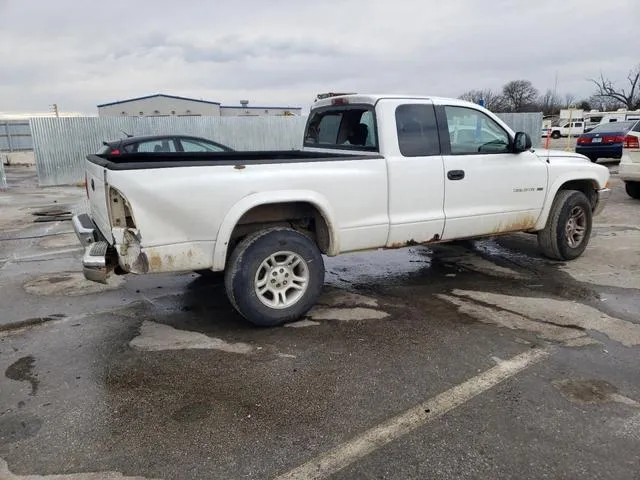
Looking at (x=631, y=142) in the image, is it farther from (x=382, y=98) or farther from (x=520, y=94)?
(x=520, y=94)

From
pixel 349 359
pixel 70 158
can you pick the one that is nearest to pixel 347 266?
pixel 349 359

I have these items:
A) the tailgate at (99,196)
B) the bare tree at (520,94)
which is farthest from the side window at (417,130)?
the bare tree at (520,94)

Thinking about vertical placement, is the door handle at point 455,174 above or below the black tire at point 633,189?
above

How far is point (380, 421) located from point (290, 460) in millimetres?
604

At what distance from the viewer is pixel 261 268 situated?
4344 mm

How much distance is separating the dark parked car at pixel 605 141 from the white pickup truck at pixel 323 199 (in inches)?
515

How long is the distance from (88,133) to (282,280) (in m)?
16.0

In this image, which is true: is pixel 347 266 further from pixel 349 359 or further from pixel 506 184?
pixel 349 359

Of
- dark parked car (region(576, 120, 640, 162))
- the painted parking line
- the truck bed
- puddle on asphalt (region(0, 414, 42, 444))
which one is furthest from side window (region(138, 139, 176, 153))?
dark parked car (region(576, 120, 640, 162))

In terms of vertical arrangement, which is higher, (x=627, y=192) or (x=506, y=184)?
(x=506, y=184)

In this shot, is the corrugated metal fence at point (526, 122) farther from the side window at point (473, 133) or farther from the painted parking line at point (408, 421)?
the painted parking line at point (408, 421)

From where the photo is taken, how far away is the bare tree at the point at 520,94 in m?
85.8

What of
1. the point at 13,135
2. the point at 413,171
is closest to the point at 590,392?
the point at 413,171

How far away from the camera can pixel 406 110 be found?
498 centimetres
